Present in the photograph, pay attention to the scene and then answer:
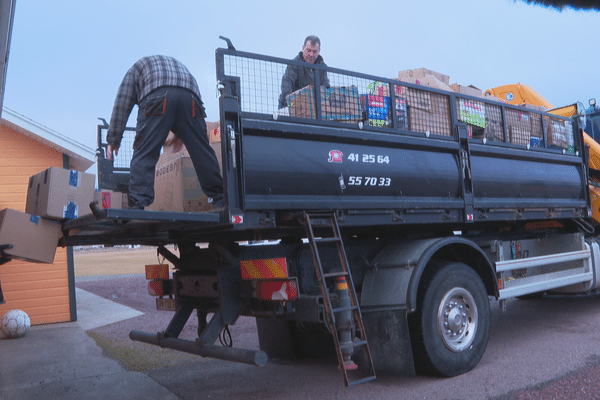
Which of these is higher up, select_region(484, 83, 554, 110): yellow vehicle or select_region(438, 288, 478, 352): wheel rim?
select_region(484, 83, 554, 110): yellow vehicle

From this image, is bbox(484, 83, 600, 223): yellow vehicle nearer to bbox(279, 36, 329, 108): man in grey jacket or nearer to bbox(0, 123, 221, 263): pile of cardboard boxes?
bbox(279, 36, 329, 108): man in grey jacket

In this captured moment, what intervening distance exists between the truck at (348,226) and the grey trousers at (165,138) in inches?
12.7

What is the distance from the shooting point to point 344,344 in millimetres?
3932

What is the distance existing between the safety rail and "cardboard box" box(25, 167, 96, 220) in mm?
1247

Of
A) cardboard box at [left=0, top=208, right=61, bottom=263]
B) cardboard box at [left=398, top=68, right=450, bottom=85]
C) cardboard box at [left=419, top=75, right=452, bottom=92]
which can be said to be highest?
cardboard box at [left=398, top=68, right=450, bottom=85]

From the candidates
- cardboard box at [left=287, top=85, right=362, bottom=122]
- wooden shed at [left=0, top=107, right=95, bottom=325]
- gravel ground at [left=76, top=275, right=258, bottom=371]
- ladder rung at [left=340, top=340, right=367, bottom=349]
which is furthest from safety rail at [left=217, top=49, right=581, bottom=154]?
wooden shed at [left=0, top=107, right=95, bottom=325]

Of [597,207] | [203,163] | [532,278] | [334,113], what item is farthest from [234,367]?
[597,207]

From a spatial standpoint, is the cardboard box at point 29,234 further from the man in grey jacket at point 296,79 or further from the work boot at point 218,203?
the man in grey jacket at point 296,79

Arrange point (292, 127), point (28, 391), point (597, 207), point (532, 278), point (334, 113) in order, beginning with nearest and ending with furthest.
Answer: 1. point (292, 127)
2. point (334, 113)
3. point (28, 391)
4. point (532, 278)
5. point (597, 207)

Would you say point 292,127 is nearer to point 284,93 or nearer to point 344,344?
point 284,93

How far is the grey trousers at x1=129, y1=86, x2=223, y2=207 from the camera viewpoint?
13.0 feet

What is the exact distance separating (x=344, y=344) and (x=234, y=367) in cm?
215

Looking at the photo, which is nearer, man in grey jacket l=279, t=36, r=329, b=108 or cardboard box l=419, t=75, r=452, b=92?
man in grey jacket l=279, t=36, r=329, b=108

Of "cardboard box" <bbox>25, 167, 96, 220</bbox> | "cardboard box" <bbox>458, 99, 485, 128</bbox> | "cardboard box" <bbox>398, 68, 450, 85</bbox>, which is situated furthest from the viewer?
"cardboard box" <bbox>398, 68, 450, 85</bbox>
